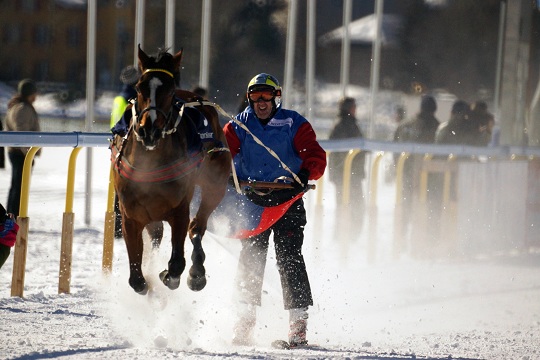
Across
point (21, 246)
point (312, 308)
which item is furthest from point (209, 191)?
point (312, 308)

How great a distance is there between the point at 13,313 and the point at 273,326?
5.82 ft

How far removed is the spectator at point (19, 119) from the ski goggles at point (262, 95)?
4361 mm

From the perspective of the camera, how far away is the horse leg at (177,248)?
670 centimetres

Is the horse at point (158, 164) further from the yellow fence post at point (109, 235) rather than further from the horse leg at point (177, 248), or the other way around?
the yellow fence post at point (109, 235)

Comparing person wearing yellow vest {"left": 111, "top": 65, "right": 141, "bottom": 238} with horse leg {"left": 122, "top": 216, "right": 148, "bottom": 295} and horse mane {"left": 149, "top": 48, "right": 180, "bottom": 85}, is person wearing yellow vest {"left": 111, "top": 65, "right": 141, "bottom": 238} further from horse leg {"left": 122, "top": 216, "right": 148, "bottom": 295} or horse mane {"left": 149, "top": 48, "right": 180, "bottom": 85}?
horse mane {"left": 149, "top": 48, "right": 180, "bottom": 85}

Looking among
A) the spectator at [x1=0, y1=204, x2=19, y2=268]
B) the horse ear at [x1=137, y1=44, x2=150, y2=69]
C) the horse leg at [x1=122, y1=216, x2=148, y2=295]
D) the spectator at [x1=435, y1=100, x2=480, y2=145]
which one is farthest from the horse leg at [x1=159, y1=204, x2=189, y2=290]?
the spectator at [x1=435, y1=100, x2=480, y2=145]

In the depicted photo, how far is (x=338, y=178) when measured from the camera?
38.9 feet

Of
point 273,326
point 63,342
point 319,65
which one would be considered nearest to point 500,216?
point 319,65

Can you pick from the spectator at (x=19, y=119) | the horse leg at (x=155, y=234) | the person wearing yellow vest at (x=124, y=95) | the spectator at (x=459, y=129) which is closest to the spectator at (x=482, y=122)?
the spectator at (x=459, y=129)

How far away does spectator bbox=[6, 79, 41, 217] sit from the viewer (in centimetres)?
1084

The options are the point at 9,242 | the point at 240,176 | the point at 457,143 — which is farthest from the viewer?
the point at 457,143

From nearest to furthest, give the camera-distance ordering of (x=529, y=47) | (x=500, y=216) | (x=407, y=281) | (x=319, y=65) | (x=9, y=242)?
(x=9, y=242), (x=407, y=281), (x=500, y=216), (x=319, y=65), (x=529, y=47)

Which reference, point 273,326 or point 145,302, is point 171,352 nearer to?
point 145,302

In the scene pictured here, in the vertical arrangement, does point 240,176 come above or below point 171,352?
above
